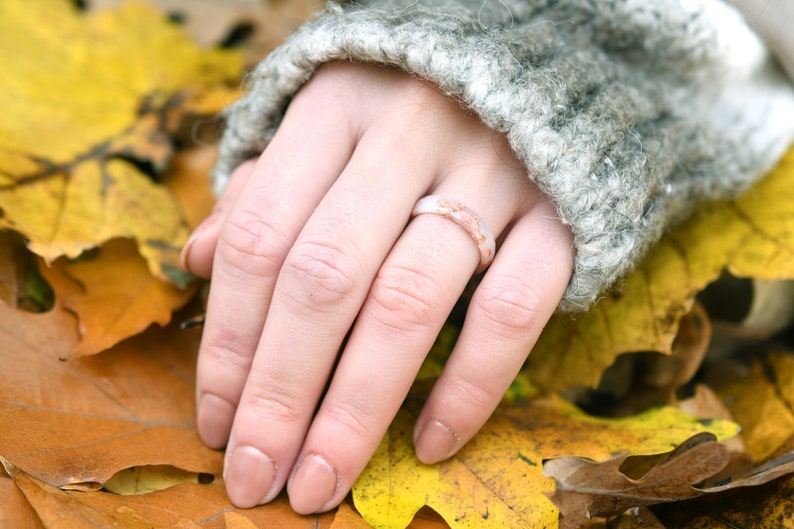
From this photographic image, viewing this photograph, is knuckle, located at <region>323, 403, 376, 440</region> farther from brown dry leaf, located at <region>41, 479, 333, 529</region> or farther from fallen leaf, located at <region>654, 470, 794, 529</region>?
fallen leaf, located at <region>654, 470, 794, 529</region>

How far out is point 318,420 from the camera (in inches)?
36.1

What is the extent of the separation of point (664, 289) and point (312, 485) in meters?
0.71

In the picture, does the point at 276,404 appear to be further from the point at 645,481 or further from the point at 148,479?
the point at 645,481

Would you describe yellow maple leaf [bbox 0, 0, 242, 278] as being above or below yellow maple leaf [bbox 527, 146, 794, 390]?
below

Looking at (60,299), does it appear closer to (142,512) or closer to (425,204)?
(142,512)

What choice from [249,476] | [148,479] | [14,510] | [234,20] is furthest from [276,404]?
[234,20]

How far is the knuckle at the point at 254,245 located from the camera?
0.96 m

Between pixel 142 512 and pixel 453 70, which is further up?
pixel 453 70

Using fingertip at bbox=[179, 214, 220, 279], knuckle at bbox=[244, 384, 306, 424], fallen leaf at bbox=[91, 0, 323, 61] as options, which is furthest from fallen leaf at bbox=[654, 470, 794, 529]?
fallen leaf at bbox=[91, 0, 323, 61]

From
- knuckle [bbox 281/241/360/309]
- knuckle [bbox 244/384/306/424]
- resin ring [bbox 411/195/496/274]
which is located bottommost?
knuckle [bbox 244/384/306/424]

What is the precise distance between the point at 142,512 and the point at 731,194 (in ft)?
3.78

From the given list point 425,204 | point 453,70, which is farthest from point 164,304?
point 453,70

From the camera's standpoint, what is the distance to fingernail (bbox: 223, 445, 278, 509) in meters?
0.91

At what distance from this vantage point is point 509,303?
3.01 feet
